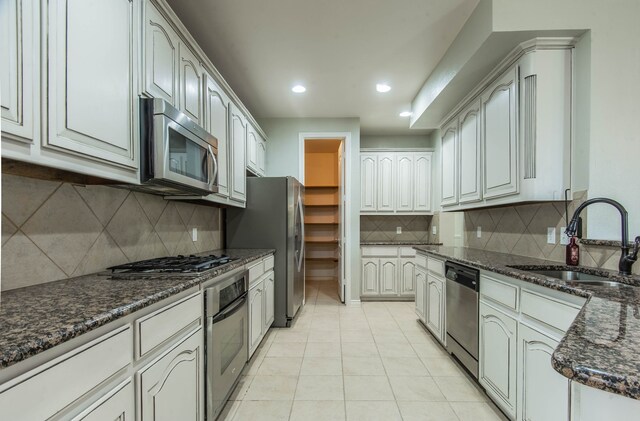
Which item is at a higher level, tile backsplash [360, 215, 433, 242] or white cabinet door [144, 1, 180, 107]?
white cabinet door [144, 1, 180, 107]

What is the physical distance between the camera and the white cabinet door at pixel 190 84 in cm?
179

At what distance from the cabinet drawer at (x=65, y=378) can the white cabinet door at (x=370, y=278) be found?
12.1 feet

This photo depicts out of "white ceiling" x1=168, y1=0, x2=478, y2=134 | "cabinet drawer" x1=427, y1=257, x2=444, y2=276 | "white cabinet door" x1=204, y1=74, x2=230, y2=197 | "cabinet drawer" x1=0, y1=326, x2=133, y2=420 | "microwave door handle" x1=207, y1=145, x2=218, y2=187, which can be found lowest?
"cabinet drawer" x1=427, y1=257, x2=444, y2=276

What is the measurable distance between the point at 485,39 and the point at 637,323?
1836mm

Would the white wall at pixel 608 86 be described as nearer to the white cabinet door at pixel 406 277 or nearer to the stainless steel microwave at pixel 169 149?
the stainless steel microwave at pixel 169 149

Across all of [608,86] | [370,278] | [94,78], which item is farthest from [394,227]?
[94,78]

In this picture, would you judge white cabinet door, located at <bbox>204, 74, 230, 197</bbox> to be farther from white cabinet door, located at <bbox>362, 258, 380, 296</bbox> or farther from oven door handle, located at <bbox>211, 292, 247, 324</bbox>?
white cabinet door, located at <bbox>362, 258, 380, 296</bbox>

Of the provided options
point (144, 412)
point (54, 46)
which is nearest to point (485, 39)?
point (54, 46)

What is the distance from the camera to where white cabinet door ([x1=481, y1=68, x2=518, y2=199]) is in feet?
6.84

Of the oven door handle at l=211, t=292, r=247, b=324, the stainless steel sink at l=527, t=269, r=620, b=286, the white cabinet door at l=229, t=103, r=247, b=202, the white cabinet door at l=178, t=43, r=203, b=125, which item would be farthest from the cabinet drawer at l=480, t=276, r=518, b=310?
the white cabinet door at l=178, t=43, r=203, b=125

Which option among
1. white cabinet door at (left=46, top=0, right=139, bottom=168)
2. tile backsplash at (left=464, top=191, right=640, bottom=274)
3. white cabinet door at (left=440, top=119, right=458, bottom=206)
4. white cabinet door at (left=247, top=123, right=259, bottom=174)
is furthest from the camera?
white cabinet door at (left=247, top=123, right=259, bottom=174)

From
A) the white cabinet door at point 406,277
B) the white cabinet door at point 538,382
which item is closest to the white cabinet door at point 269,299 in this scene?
the white cabinet door at point 538,382

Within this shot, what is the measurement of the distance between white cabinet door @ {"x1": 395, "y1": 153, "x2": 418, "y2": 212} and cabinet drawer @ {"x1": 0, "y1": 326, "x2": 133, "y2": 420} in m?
4.18

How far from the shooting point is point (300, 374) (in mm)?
2248
